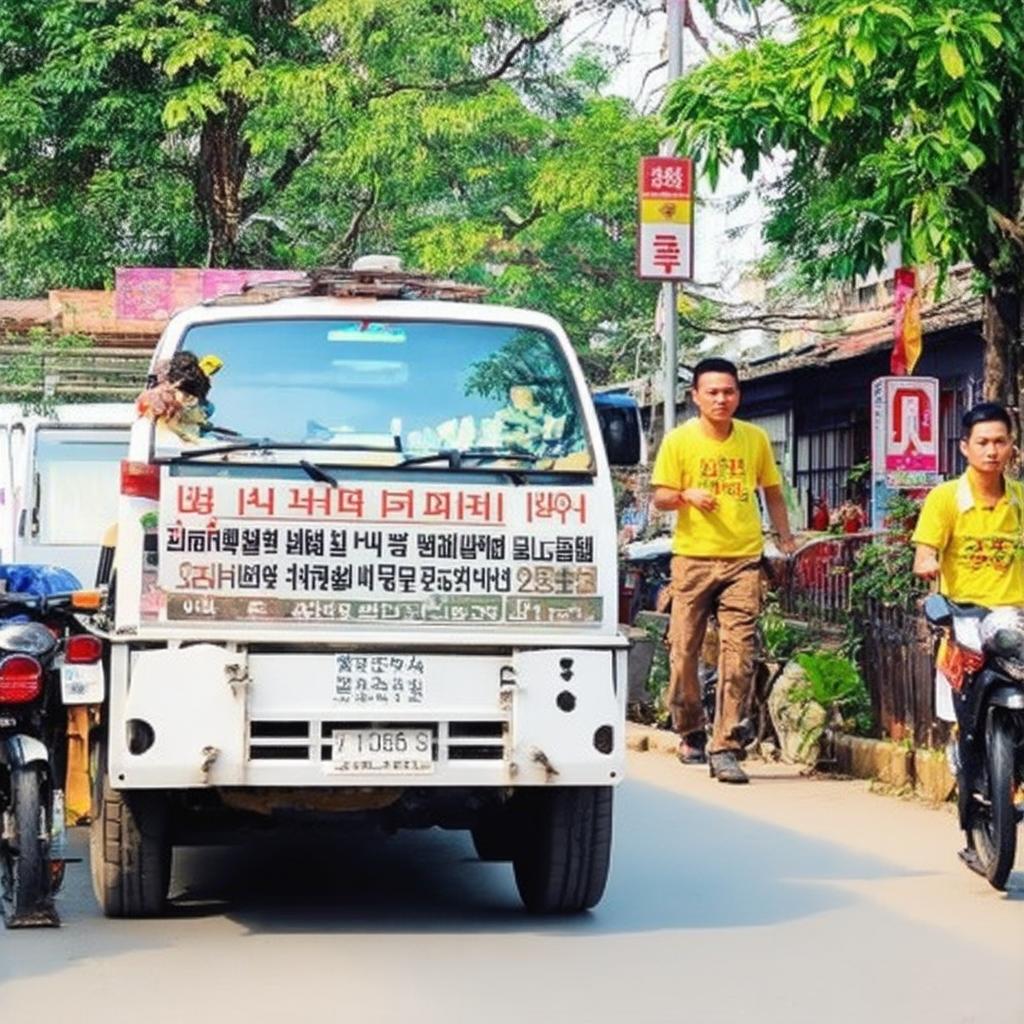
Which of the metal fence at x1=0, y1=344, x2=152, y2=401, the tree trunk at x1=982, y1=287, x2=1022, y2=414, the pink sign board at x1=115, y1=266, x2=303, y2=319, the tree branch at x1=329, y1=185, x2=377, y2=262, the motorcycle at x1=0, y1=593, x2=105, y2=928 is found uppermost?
the tree branch at x1=329, y1=185, x2=377, y2=262

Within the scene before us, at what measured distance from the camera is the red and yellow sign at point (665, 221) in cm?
2075

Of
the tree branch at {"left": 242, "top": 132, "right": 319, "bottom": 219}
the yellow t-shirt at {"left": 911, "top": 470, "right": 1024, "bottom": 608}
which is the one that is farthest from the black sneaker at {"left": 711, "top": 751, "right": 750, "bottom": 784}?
the tree branch at {"left": 242, "top": 132, "right": 319, "bottom": 219}

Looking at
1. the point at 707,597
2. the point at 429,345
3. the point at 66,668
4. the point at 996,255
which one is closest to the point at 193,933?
the point at 66,668

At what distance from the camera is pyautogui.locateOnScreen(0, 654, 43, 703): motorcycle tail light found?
8.31m

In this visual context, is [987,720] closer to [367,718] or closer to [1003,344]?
[367,718]

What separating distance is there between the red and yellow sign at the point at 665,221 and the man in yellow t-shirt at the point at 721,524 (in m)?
8.07

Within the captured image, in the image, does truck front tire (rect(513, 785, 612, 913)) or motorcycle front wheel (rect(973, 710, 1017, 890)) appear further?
motorcycle front wheel (rect(973, 710, 1017, 890))

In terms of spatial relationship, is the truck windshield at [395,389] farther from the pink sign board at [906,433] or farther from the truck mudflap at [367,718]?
the pink sign board at [906,433]

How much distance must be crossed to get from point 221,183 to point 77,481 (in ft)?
33.0

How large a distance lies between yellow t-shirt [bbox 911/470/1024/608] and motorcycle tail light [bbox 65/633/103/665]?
3327 mm

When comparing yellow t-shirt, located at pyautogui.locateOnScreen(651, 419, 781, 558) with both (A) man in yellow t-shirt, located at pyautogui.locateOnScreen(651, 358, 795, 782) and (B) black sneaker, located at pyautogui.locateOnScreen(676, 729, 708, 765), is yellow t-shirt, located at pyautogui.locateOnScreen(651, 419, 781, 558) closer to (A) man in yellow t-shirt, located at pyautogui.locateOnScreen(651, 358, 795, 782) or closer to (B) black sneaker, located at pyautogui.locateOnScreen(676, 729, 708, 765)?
(A) man in yellow t-shirt, located at pyautogui.locateOnScreen(651, 358, 795, 782)

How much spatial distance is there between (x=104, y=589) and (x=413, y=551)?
1752 millimetres

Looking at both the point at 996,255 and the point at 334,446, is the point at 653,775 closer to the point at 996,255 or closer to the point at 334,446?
the point at 996,255

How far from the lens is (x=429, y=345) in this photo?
9.09 meters
